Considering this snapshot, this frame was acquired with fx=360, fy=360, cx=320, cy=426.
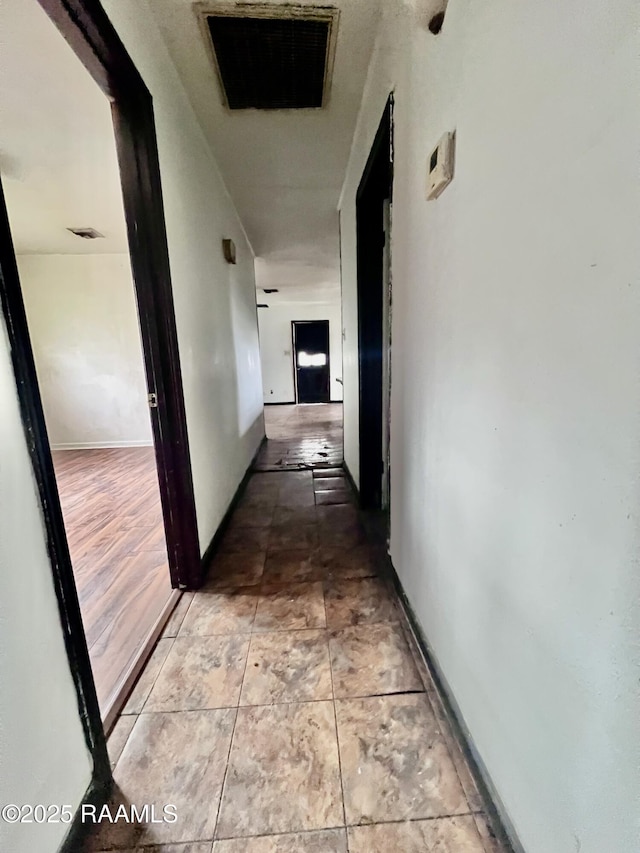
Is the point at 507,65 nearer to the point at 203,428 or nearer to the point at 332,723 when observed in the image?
the point at 332,723

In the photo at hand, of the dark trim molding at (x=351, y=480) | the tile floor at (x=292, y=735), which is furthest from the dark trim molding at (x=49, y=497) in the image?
the dark trim molding at (x=351, y=480)

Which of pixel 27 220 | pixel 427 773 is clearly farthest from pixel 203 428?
pixel 27 220

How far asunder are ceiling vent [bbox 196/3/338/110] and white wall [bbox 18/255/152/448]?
330 centimetres

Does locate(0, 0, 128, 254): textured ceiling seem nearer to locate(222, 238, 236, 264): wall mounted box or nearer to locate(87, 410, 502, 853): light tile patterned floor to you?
locate(222, 238, 236, 264): wall mounted box

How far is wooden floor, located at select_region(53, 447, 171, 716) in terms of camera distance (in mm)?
1453

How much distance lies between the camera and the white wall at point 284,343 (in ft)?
28.8

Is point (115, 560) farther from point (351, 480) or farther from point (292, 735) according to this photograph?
point (351, 480)

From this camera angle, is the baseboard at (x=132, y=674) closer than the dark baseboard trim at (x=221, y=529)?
Yes

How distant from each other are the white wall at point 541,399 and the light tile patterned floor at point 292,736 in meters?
0.19

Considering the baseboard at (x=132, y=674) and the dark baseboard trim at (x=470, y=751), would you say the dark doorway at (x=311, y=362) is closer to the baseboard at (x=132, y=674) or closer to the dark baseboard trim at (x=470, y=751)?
the baseboard at (x=132, y=674)

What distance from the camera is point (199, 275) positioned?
209 centimetres

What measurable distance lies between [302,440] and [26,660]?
14.4 ft

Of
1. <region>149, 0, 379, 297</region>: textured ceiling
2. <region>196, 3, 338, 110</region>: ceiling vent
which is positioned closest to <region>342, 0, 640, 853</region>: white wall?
<region>196, 3, 338, 110</region>: ceiling vent

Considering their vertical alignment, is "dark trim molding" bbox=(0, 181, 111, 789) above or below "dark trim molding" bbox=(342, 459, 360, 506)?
above
